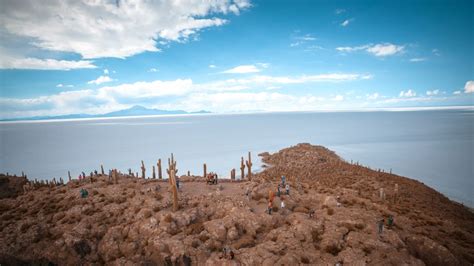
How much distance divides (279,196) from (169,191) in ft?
44.9

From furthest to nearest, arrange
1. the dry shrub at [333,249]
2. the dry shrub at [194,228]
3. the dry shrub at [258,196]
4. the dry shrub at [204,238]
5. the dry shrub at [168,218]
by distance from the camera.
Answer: the dry shrub at [258,196] < the dry shrub at [168,218] < the dry shrub at [194,228] < the dry shrub at [204,238] < the dry shrub at [333,249]

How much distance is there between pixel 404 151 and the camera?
3396 inches

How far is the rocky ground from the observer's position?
18.4 m

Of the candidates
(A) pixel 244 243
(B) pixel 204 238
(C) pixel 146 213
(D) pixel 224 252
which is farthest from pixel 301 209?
(C) pixel 146 213

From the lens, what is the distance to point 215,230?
2133 cm

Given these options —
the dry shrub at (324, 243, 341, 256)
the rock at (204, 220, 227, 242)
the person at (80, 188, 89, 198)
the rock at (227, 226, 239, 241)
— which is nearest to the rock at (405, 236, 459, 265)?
the dry shrub at (324, 243, 341, 256)

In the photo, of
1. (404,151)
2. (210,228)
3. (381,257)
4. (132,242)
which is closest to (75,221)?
(132,242)

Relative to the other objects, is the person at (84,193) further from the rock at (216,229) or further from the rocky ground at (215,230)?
the rock at (216,229)

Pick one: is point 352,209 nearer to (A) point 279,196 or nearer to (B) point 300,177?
(A) point 279,196

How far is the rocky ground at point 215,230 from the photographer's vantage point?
60.2ft

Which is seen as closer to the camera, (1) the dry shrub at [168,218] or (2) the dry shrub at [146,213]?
(1) the dry shrub at [168,218]

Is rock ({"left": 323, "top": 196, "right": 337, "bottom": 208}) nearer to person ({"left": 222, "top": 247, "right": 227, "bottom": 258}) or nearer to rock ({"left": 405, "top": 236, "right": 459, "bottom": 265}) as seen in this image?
rock ({"left": 405, "top": 236, "right": 459, "bottom": 265})

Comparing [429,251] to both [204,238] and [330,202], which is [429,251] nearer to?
[330,202]

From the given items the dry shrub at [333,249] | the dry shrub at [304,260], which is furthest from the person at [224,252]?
the dry shrub at [333,249]
